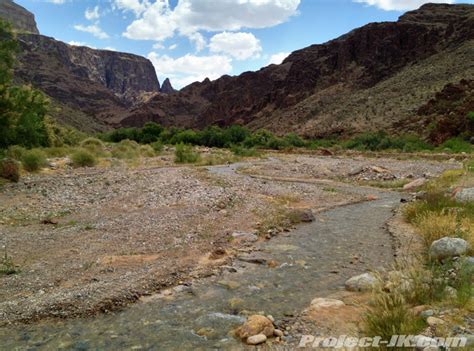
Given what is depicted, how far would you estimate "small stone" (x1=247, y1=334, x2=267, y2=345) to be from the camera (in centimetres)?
558

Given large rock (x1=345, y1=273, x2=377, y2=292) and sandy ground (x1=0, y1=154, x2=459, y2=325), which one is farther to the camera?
large rock (x1=345, y1=273, x2=377, y2=292)

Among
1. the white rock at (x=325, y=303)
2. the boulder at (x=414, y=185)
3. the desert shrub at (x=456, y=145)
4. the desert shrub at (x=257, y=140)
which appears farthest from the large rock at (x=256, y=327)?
the desert shrub at (x=257, y=140)

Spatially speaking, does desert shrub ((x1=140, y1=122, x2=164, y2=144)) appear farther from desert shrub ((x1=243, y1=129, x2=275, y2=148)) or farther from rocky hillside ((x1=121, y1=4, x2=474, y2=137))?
rocky hillside ((x1=121, y1=4, x2=474, y2=137))

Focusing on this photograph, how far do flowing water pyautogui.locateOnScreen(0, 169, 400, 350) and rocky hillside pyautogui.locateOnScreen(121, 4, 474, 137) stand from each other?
47273mm

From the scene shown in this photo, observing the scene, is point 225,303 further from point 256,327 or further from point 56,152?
point 56,152

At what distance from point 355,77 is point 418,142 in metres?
45.4

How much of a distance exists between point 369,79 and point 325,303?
81.5 metres

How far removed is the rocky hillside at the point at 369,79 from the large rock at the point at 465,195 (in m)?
42.3

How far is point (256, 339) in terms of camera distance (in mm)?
5598

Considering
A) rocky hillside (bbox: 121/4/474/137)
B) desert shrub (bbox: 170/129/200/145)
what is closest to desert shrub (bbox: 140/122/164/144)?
desert shrub (bbox: 170/129/200/145)

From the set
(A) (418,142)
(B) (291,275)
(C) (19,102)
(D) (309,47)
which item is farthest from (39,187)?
(D) (309,47)

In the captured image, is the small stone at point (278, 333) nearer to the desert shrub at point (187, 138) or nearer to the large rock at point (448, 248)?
the large rock at point (448, 248)

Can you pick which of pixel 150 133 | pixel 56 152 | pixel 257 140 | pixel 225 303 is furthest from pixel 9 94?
pixel 150 133

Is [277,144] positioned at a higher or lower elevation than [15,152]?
lower
